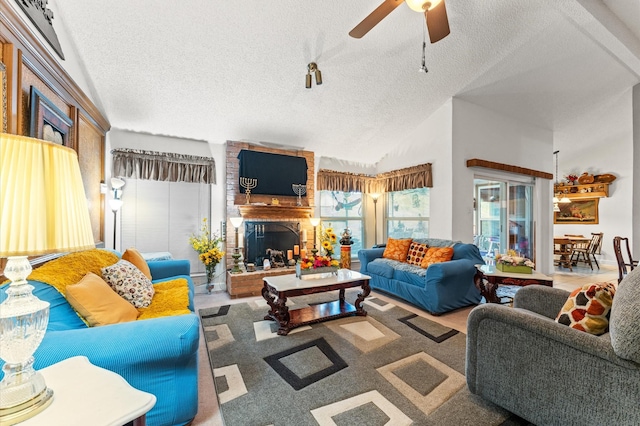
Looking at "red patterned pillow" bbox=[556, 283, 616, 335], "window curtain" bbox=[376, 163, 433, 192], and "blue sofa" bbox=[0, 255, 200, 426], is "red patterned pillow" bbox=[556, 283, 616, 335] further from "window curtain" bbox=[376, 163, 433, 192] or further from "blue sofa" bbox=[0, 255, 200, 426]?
"window curtain" bbox=[376, 163, 433, 192]

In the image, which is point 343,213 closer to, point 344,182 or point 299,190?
point 344,182

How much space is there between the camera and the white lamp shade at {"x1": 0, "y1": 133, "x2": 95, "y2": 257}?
2.43ft

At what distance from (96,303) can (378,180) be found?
5127mm

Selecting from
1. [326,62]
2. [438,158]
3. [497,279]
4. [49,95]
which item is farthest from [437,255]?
[49,95]

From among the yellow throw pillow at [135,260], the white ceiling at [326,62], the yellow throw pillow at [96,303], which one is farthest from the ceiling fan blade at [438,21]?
the yellow throw pillow at [135,260]

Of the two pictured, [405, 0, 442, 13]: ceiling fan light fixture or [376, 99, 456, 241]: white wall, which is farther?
[376, 99, 456, 241]: white wall

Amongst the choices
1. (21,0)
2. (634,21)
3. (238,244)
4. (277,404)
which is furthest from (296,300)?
(634,21)

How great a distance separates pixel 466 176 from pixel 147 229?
16.8 feet

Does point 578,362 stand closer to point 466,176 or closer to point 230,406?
point 230,406

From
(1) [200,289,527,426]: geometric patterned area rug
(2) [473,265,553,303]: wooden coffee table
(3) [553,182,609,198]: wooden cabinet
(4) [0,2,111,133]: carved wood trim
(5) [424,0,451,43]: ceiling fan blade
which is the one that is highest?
(5) [424,0,451,43]: ceiling fan blade

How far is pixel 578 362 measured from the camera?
4.19 ft

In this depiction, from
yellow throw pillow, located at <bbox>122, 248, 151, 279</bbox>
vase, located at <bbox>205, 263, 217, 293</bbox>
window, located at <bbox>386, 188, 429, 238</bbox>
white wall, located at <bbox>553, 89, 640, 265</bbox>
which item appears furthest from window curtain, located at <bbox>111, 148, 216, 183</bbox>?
white wall, located at <bbox>553, 89, 640, 265</bbox>

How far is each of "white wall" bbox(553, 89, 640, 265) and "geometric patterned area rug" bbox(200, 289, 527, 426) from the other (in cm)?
633

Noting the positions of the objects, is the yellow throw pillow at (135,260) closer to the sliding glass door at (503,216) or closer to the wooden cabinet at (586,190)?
the sliding glass door at (503,216)
